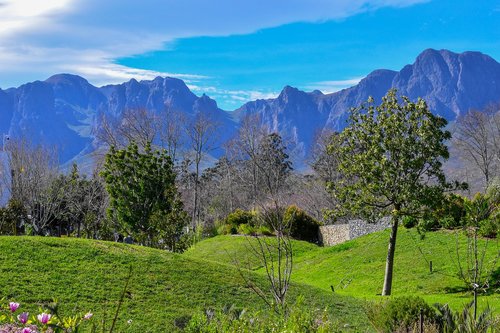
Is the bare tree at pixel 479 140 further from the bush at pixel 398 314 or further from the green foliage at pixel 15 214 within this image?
the bush at pixel 398 314

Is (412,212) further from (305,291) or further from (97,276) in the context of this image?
(97,276)

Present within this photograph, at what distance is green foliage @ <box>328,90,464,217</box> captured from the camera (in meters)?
16.4

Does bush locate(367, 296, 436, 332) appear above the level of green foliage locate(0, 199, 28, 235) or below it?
above

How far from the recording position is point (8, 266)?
11266mm

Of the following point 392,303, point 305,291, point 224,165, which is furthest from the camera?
point 224,165

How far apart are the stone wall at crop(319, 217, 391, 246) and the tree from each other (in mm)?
10576

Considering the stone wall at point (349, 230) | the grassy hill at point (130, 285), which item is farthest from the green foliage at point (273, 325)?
the stone wall at point (349, 230)

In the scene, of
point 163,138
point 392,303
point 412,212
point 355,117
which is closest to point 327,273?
point 412,212

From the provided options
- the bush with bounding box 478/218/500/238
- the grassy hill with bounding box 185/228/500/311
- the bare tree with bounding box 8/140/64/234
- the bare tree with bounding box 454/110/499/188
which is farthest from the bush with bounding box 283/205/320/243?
the bare tree with bounding box 454/110/499/188

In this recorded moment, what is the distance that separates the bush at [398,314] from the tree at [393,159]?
773 cm

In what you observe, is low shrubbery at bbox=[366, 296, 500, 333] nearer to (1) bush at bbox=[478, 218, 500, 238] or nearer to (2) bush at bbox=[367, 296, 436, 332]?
(2) bush at bbox=[367, 296, 436, 332]

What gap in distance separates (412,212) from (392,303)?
831cm

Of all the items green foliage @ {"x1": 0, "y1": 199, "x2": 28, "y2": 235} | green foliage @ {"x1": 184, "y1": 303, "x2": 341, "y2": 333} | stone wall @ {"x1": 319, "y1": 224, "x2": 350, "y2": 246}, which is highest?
green foliage @ {"x1": 184, "y1": 303, "x2": 341, "y2": 333}

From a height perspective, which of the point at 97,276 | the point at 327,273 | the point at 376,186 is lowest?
the point at 327,273
